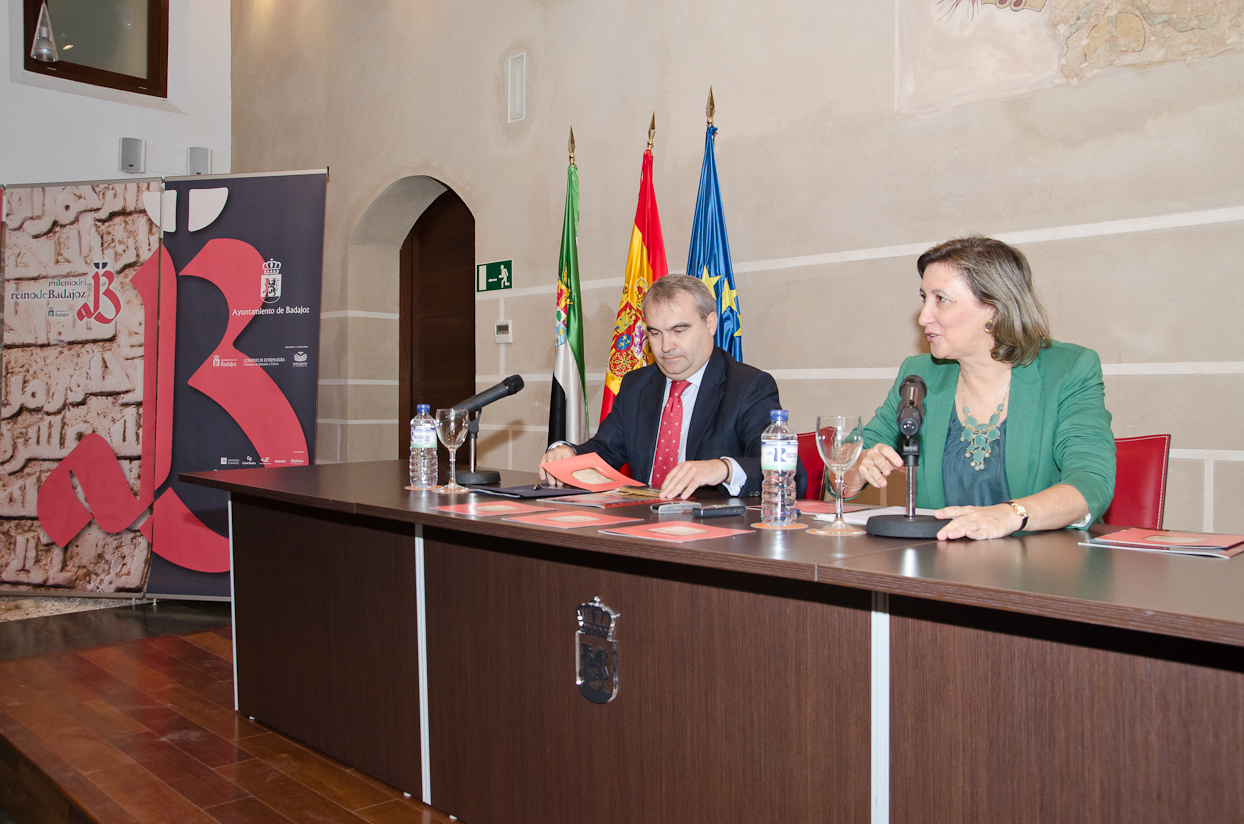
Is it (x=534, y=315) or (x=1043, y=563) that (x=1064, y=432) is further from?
(x=534, y=315)

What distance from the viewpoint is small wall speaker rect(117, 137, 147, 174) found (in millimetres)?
5305

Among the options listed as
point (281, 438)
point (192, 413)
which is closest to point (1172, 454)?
point (281, 438)

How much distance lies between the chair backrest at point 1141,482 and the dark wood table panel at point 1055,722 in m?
0.87

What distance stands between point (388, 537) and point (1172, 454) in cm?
211

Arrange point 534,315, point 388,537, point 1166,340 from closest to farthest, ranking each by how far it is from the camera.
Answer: point 388,537, point 1166,340, point 534,315

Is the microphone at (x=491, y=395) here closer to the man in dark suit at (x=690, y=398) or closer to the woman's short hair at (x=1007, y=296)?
the man in dark suit at (x=690, y=398)

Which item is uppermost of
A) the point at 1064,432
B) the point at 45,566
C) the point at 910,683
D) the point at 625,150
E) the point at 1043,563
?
the point at 625,150

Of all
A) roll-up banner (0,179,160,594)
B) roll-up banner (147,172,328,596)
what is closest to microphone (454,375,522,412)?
roll-up banner (147,172,328,596)

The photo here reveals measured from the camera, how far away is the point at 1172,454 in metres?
2.52

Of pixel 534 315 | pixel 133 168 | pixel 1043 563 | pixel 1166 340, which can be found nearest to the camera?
pixel 1043 563

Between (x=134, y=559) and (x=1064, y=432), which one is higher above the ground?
(x=1064, y=432)

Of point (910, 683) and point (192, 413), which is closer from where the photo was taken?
point (910, 683)

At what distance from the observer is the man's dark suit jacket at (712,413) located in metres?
2.59

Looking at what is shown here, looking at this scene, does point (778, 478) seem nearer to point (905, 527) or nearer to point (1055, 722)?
point (905, 527)
